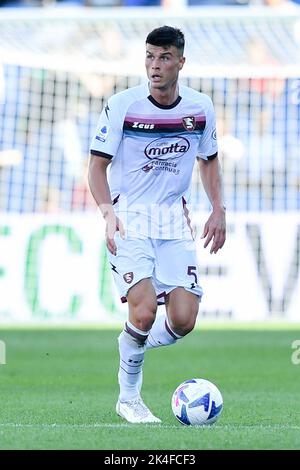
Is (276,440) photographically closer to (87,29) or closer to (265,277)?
(265,277)

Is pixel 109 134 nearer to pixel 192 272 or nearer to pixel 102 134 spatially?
pixel 102 134

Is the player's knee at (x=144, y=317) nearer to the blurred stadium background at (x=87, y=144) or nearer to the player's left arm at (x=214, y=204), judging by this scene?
the player's left arm at (x=214, y=204)

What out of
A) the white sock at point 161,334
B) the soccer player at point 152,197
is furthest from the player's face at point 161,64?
the white sock at point 161,334

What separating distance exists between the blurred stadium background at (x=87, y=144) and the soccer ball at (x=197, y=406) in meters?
9.51

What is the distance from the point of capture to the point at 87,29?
59.7ft

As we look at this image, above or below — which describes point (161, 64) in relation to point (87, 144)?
below

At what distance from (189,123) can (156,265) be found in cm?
94

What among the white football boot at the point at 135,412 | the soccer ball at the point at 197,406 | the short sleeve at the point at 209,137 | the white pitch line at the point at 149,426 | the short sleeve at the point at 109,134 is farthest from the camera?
the short sleeve at the point at 209,137

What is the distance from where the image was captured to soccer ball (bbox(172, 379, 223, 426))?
741 cm

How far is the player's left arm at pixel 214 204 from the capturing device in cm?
820

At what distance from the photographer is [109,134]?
798 cm

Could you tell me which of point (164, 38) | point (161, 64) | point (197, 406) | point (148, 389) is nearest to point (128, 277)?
point (197, 406)

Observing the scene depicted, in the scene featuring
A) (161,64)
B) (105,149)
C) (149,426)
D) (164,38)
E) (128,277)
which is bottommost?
(149,426)

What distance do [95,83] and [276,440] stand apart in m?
12.3
